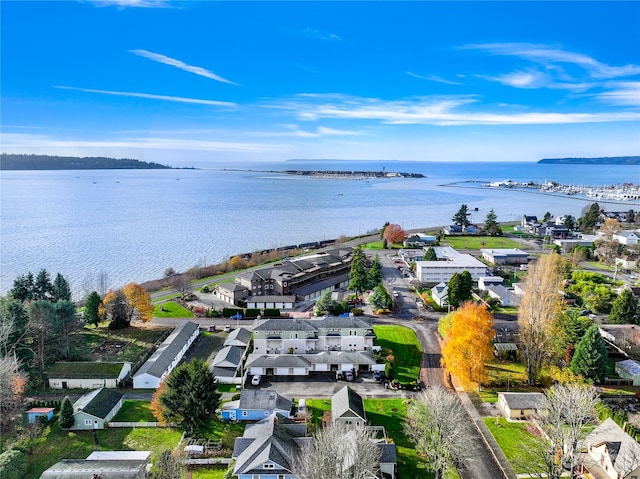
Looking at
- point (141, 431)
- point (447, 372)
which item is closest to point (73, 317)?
point (141, 431)

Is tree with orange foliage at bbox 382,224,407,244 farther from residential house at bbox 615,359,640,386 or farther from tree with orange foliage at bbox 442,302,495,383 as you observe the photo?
tree with orange foliage at bbox 442,302,495,383

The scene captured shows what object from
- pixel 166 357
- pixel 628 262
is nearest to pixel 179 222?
pixel 166 357

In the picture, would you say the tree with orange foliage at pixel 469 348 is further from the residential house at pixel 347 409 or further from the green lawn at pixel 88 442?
the green lawn at pixel 88 442

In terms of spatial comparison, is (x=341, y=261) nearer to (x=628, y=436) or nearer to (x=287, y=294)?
(x=287, y=294)

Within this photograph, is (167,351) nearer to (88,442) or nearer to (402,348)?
(88,442)

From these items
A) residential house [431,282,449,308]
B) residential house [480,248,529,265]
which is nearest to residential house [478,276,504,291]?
residential house [431,282,449,308]

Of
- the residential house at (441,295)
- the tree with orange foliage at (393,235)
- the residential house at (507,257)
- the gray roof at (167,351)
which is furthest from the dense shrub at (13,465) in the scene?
the tree with orange foliage at (393,235)
